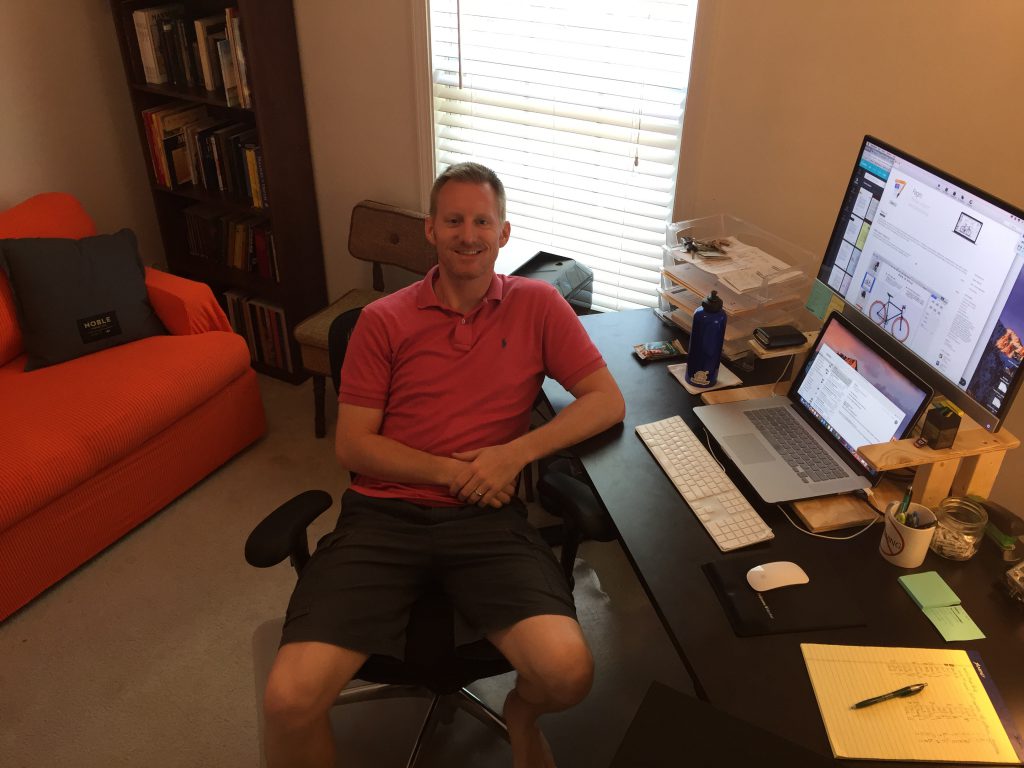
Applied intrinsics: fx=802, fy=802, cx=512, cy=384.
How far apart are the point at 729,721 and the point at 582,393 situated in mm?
977

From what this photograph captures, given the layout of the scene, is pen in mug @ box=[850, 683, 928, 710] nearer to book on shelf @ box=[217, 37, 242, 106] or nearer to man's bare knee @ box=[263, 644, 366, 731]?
man's bare knee @ box=[263, 644, 366, 731]

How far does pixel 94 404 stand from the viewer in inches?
96.7

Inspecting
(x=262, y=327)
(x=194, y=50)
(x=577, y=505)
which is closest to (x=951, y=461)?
(x=577, y=505)

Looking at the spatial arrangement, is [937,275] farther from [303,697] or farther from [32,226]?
[32,226]

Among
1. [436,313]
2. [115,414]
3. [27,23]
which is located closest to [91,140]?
[27,23]

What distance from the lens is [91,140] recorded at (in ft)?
11.0

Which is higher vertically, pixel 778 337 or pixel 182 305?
pixel 778 337

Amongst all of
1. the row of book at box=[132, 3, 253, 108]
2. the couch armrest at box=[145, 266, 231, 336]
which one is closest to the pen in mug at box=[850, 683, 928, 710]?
the couch armrest at box=[145, 266, 231, 336]

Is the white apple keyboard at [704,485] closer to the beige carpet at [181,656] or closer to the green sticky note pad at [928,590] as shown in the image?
the green sticky note pad at [928,590]

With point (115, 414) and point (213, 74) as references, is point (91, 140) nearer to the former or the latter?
point (213, 74)

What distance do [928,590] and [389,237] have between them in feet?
7.33

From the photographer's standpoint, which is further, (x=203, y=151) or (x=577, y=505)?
(x=203, y=151)

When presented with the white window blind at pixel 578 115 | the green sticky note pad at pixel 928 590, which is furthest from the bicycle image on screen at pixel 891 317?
the white window blind at pixel 578 115

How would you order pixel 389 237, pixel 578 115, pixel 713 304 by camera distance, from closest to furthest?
pixel 713 304 < pixel 578 115 < pixel 389 237
